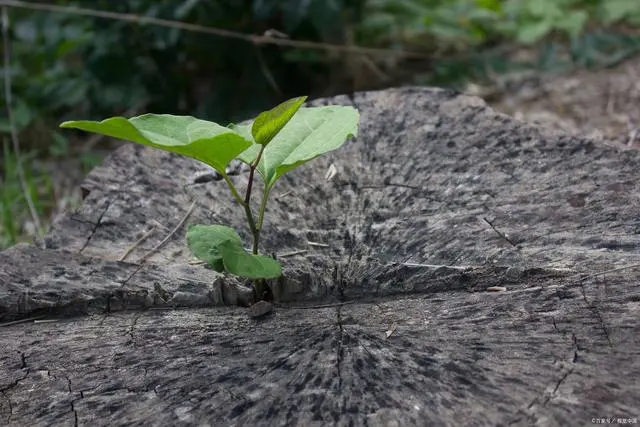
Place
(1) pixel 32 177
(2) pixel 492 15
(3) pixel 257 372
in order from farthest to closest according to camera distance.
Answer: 1. (2) pixel 492 15
2. (1) pixel 32 177
3. (3) pixel 257 372

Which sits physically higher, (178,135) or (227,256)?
(178,135)

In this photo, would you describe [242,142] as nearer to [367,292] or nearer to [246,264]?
[246,264]

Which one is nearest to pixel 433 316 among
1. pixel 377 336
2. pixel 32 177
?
pixel 377 336

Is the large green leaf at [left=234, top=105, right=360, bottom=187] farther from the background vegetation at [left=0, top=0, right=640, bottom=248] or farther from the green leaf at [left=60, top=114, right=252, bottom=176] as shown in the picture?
the background vegetation at [left=0, top=0, right=640, bottom=248]

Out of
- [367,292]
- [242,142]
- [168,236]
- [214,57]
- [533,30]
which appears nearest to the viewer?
[242,142]

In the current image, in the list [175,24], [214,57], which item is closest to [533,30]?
[214,57]

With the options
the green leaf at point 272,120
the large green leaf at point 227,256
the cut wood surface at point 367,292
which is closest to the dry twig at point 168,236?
the cut wood surface at point 367,292

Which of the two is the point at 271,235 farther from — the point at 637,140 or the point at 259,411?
the point at 637,140
